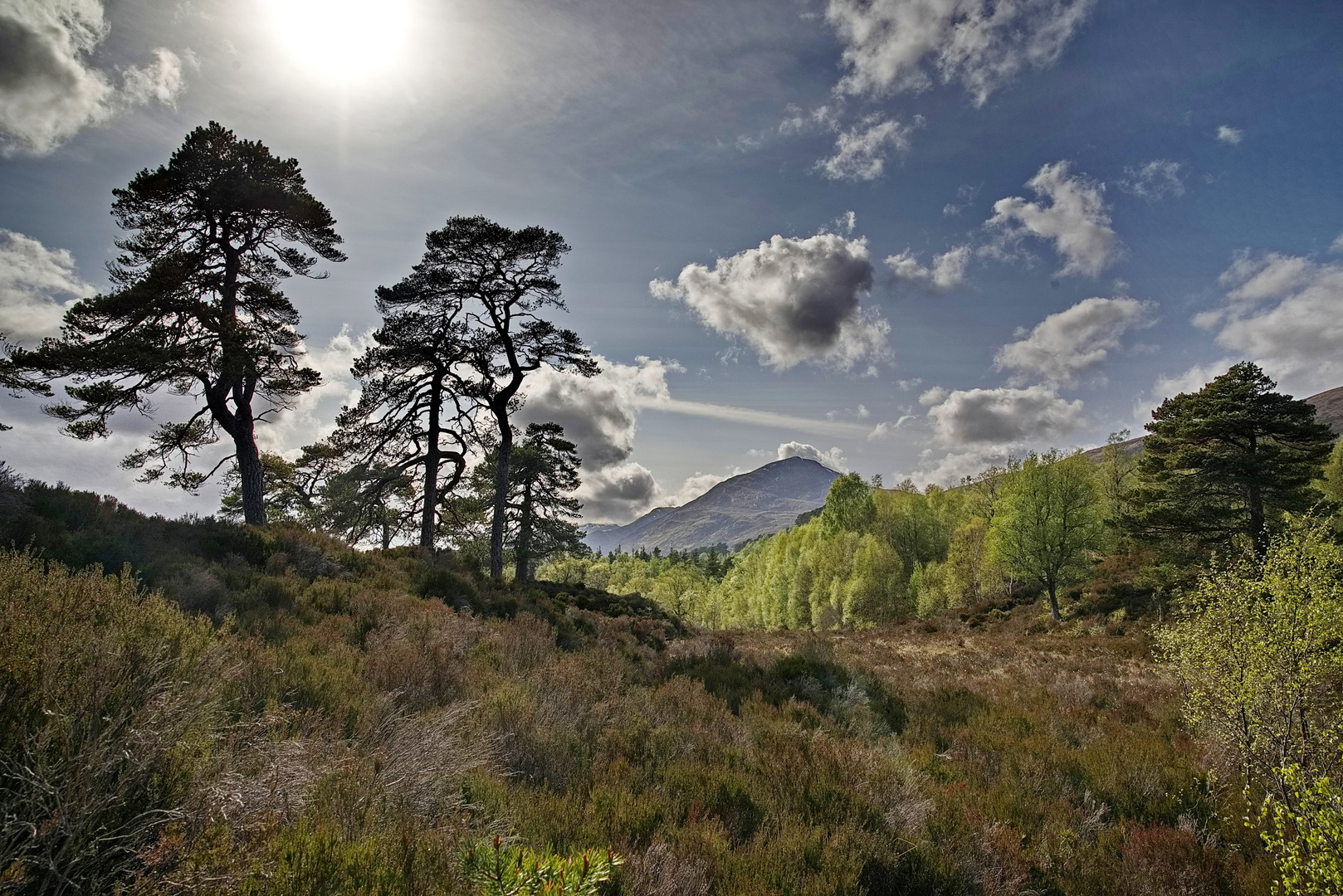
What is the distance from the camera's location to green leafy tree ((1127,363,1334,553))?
66.5ft

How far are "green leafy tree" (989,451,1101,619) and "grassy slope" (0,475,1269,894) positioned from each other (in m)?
20.1

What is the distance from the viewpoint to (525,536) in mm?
28969

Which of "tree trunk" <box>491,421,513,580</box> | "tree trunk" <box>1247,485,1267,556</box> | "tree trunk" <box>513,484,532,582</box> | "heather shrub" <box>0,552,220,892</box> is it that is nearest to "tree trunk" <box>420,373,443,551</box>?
"tree trunk" <box>491,421,513,580</box>

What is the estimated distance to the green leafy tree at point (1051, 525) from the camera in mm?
27922

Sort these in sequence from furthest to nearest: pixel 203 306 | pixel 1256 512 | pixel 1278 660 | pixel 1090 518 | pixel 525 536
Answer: pixel 525 536
pixel 1090 518
pixel 1256 512
pixel 203 306
pixel 1278 660

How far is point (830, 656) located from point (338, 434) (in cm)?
1534

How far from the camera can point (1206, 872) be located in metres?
4.82

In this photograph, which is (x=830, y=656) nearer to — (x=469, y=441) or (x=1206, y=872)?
(x=1206, y=872)

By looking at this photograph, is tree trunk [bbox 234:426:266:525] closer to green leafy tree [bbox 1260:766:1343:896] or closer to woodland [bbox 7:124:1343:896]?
woodland [bbox 7:124:1343:896]

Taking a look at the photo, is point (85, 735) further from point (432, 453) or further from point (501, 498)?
point (432, 453)

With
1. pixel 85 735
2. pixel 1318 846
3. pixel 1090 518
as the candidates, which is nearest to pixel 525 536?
pixel 85 735

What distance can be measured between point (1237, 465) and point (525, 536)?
30778mm

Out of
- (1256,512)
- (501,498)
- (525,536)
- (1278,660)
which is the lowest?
(1278,660)

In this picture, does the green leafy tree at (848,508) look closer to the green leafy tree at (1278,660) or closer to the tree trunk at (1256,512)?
the tree trunk at (1256,512)
